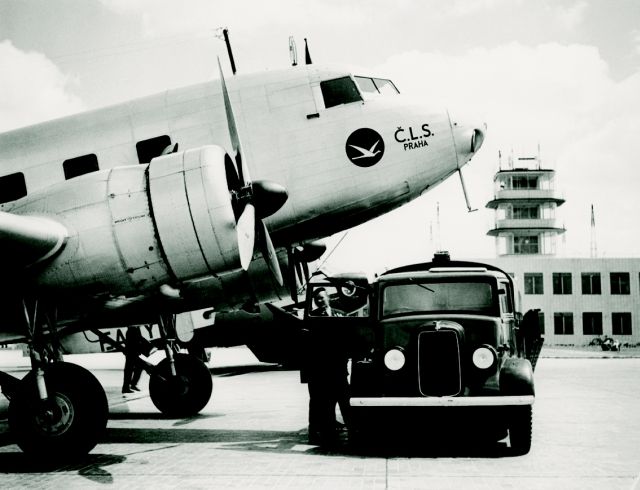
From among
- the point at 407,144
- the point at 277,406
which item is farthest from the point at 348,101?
the point at 277,406

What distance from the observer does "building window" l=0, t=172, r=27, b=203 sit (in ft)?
34.4

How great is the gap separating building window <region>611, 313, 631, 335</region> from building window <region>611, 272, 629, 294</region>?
2085 mm

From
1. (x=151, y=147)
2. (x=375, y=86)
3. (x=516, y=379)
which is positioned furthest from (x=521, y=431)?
(x=151, y=147)

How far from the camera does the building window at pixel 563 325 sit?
63.3 metres

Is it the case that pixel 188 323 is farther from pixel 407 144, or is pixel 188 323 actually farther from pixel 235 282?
pixel 407 144

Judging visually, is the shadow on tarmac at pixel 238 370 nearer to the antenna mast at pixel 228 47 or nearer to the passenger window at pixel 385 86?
the antenna mast at pixel 228 47

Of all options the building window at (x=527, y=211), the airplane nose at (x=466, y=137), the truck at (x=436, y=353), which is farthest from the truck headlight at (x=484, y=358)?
the building window at (x=527, y=211)

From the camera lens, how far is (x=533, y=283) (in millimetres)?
64438

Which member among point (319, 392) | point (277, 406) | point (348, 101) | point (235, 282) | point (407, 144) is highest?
point (348, 101)

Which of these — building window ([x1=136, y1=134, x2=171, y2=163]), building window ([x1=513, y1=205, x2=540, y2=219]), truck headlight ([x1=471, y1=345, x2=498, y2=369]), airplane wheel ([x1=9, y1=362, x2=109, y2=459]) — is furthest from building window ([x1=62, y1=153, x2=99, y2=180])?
building window ([x1=513, y1=205, x2=540, y2=219])

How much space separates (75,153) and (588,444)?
7.91 meters

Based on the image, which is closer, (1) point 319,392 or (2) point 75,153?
(1) point 319,392

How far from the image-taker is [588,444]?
27.3 ft

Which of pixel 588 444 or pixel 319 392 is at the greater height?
pixel 319 392
